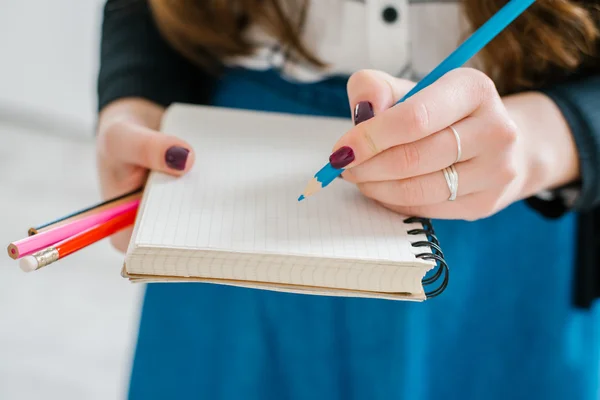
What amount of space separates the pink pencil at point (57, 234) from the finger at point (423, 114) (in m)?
0.14

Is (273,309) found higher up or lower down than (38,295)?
lower down

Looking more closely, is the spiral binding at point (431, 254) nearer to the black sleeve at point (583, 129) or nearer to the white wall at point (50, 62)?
the black sleeve at point (583, 129)

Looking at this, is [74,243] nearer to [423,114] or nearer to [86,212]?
[86,212]

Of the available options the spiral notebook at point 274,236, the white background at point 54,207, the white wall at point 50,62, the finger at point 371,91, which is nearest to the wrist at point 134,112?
the spiral notebook at point 274,236

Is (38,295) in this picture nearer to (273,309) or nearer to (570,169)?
(273,309)

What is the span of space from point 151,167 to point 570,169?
0.28 meters

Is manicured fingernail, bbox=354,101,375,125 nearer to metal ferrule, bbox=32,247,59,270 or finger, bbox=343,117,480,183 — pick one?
finger, bbox=343,117,480,183

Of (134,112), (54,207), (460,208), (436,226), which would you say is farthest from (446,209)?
(54,207)

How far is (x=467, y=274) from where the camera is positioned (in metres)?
Result: 0.51

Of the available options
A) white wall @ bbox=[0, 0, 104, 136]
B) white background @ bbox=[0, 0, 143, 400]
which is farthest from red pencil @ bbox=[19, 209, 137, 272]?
white wall @ bbox=[0, 0, 104, 136]

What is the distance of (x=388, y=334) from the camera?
1.57 feet

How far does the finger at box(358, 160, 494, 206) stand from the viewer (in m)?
0.34

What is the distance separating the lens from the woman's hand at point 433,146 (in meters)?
0.31

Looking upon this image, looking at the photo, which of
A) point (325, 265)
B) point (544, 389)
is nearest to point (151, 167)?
point (325, 265)
